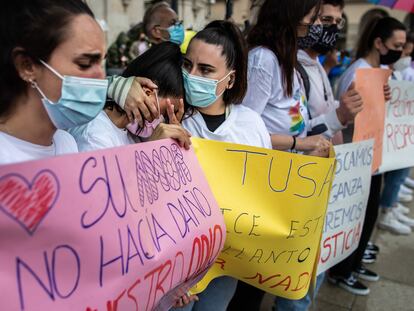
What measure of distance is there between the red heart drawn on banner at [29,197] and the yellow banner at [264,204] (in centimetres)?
74

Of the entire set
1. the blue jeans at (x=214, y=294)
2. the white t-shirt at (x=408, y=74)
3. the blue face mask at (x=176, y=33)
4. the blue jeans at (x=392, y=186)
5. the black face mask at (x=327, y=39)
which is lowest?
the blue jeans at (x=392, y=186)

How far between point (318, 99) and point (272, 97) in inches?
16.0

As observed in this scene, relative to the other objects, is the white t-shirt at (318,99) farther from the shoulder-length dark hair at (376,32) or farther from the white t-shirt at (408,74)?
the white t-shirt at (408,74)

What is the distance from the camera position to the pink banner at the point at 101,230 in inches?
33.8

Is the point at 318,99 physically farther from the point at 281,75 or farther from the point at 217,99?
the point at 217,99

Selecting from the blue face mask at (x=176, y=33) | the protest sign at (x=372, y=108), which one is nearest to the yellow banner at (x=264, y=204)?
the protest sign at (x=372, y=108)

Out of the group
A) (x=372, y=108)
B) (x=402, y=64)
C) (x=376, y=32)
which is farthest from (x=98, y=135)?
(x=402, y=64)

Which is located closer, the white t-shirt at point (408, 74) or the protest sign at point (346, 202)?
the protest sign at point (346, 202)

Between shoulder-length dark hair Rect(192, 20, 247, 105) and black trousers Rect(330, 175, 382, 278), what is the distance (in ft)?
4.98

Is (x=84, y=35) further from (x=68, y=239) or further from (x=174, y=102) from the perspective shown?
(x=174, y=102)

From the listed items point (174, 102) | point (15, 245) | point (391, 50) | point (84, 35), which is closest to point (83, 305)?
point (15, 245)

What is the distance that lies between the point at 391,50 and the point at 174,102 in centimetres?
200

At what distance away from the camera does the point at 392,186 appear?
4.20 m

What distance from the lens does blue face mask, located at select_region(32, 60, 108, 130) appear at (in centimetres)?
110
